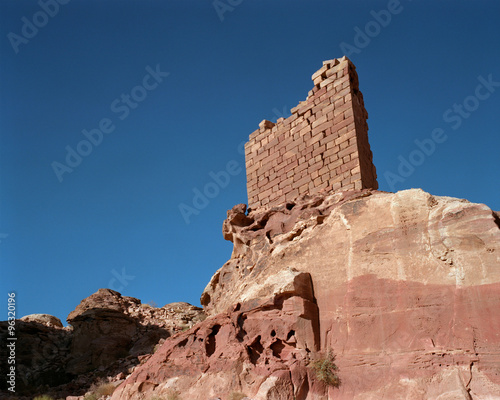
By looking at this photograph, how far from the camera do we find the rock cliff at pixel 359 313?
21.1 feet

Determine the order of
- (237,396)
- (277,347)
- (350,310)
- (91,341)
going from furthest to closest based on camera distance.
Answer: (91,341)
(277,347)
(350,310)
(237,396)

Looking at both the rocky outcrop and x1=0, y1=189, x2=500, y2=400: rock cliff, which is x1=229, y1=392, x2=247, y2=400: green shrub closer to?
x1=0, y1=189, x2=500, y2=400: rock cliff

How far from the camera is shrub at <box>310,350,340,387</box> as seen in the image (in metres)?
7.16

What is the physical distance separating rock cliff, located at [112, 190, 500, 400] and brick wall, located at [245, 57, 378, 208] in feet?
3.42

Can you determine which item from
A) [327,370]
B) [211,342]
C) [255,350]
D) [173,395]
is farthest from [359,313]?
[173,395]

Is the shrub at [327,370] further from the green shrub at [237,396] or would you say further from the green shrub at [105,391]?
the green shrub at [105,391]

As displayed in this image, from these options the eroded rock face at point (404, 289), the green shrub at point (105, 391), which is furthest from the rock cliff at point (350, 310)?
the green shrub at point (105, 391)

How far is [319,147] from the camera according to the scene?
10766mm

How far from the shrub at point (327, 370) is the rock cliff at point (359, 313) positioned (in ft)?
0.18

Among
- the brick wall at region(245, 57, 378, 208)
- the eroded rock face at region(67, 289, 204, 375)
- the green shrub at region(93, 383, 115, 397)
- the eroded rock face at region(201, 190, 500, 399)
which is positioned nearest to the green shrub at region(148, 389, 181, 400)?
the eroded rock face at region(201, 190, 500, 399)

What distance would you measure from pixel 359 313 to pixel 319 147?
4375 millimetres

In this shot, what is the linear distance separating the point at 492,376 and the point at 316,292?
2887mm

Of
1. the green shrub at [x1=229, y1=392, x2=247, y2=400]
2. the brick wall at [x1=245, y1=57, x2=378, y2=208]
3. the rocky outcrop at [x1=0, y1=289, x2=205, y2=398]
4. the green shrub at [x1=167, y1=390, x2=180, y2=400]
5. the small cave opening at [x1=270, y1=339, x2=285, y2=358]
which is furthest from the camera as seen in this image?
the rocky outcrop at [x1=0, y1=289, x2=205, y2=398]

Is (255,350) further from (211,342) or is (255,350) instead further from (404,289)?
(404,289)
